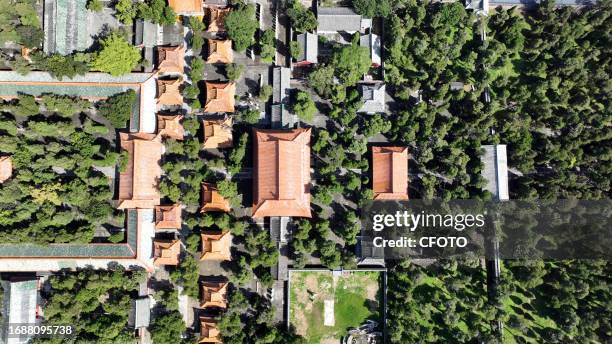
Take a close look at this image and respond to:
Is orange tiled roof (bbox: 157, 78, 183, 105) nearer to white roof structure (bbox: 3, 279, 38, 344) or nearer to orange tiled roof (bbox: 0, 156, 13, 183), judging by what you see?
orange tiled roof (bbox: 0, 156, 13, 183)

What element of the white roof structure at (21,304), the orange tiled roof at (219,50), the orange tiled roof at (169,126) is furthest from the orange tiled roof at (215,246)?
the orange tiled roof at (219,50)

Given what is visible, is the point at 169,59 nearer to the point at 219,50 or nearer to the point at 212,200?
the point at 219,50

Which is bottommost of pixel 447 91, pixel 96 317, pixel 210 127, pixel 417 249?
pixel 96 317

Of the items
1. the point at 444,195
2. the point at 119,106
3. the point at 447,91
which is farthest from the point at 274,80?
the point at 444,195

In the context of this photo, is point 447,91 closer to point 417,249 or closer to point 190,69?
point 417,249

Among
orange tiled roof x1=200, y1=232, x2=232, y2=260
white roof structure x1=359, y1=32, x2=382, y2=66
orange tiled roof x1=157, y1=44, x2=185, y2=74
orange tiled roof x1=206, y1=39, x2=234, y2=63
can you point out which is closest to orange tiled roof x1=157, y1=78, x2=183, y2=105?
orange tiled roof x1=157, y1=44, x2=185, y2=74

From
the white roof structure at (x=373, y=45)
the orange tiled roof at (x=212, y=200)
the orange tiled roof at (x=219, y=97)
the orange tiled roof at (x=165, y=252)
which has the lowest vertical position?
the orange tiled roof at (x=165, y=252)

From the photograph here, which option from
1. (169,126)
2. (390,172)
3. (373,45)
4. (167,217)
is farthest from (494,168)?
(167,217)

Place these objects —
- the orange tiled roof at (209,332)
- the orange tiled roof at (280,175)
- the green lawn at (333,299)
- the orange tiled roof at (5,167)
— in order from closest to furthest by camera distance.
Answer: the orange tiled roof at (280,175) → the orange tiled roof at (5,167) → the orange tiled roof at (209,332) → the green lawn at (333,299)

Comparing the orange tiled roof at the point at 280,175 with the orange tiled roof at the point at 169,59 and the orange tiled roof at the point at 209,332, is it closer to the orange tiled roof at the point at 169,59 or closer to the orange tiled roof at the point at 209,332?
the orange tiled roof at the point at 169,59
